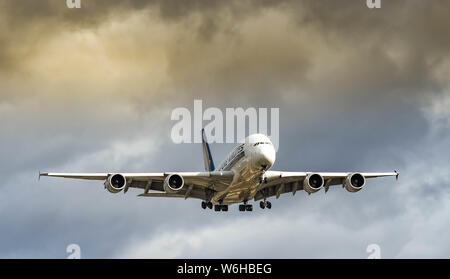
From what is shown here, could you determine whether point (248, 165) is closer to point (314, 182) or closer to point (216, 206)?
point (314, 182)

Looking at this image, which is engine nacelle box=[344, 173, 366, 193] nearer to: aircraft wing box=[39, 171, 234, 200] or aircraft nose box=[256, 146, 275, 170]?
aircraft nose box=[256, 146, 275, 170]

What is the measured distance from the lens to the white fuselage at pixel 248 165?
206 feet

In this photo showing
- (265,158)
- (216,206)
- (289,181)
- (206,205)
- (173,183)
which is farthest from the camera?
(216,206)

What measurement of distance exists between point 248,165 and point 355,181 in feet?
38.6

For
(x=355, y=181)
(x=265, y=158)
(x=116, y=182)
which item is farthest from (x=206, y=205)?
(x=265, y=158)

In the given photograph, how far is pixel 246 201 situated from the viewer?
238ft

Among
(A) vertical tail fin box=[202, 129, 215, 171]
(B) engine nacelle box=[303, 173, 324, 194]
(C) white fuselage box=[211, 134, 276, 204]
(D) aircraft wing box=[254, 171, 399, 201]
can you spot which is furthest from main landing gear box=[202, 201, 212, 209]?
(A) vertical tail fin box=[202, 129, 215, 171]

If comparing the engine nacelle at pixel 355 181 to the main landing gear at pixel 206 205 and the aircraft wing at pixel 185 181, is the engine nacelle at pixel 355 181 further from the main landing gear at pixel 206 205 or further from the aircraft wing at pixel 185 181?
the main landing gear at pixel 206 205

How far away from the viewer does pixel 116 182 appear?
6575cm

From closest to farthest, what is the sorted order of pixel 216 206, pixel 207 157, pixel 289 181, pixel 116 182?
pixel 116 182 < pixel 289 181 < pixel 216 206 < pixel 207 157
